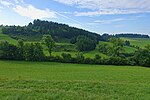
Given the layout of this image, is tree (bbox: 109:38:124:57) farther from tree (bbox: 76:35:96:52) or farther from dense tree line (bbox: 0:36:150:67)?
tree (bbox: 76:35:96:52)

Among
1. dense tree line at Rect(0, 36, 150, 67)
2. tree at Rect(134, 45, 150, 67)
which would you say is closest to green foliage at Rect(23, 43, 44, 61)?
dense tree line at Rect(0, 36, 150, 67)

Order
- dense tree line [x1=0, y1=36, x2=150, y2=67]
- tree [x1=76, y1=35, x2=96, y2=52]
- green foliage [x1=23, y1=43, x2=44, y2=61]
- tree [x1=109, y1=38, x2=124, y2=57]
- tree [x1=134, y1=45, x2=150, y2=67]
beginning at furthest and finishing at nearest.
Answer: tree [x1=76, y1=35, x2=96, y2=52] → tree [x1=109, y1=38, x2=124, y2=57] → tree [x1=134, y1=45, x2=150, y2=67] → green foliage [x1=23, y1=43, x2=44, y2=61] → dense tree line [x1=0, y1=36, x2=150, y2=67]

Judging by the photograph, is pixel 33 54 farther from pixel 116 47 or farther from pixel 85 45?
pixel 85 45

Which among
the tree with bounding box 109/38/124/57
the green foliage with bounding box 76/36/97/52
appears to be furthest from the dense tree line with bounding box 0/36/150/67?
the green foliage with bounding box 76/36/97/52

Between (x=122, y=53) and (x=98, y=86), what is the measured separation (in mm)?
99690

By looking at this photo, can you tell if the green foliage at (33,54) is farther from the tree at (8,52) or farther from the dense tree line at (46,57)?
the tree at (8,52)

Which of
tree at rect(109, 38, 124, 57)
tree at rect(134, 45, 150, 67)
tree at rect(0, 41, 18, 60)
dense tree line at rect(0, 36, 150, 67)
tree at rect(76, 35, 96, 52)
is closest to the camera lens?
tree at rect(0, 41, 18, 60)

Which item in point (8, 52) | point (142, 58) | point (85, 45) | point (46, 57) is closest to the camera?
point (8, 52)

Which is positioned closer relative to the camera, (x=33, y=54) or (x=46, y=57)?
(x=33, y=54)

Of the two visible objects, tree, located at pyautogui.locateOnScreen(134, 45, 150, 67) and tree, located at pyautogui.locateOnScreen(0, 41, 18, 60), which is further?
tree, located at pyautogui.locateOnScreen(134, 45, 150, 67)

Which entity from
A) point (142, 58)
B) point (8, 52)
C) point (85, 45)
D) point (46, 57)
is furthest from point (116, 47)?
Answer: point (8, 52)

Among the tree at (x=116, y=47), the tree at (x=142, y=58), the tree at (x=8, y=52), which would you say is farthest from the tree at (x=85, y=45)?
the tree at (x=8, y=52)

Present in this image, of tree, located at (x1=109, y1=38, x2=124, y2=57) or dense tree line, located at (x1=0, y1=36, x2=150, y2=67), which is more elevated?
tree, located at (x1=109, y1=38, x2=124, y2=57)

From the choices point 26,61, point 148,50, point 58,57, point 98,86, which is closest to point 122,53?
point 148,50
